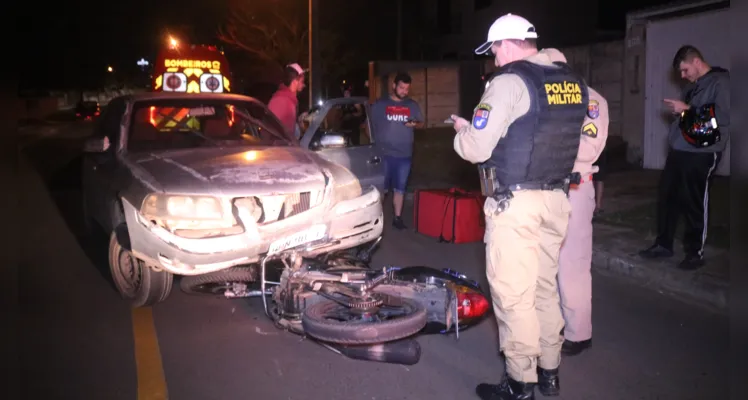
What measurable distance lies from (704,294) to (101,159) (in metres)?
5.54

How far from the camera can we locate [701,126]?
619 centimetres

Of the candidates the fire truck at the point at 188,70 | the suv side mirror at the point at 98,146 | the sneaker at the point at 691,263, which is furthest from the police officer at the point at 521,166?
the fire truck at the point at 188,70

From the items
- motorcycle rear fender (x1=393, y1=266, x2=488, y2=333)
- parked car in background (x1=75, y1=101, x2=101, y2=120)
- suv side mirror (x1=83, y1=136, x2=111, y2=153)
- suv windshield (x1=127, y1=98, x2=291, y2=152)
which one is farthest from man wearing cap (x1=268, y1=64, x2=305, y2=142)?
parked car in background (x1=75, y1=101, x2=101, y2=120)

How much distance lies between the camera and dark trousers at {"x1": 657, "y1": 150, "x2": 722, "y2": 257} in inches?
250

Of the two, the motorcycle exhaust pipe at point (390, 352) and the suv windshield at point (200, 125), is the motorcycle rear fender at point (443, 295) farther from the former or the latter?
the suv windshield at point (200, 125)

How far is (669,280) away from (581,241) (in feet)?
7.19

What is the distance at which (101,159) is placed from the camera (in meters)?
6.71

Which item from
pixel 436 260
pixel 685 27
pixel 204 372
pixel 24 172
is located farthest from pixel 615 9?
pixel 204 372

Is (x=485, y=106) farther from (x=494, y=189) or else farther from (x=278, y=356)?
(x=278, y=356)

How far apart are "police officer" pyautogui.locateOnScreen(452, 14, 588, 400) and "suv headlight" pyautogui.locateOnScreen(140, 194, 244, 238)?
2.03 m

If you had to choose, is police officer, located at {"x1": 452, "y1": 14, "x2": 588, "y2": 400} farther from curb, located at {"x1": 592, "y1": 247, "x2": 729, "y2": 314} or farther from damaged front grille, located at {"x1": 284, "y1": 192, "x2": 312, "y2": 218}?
curb, located at {"x1": 592, "y1": 247, "x2": 729, "y2": 314}

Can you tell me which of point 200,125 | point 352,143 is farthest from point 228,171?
point 352,143

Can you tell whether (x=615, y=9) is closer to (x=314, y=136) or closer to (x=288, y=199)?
(x=314, y=136)

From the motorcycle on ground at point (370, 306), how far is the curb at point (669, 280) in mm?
2140
